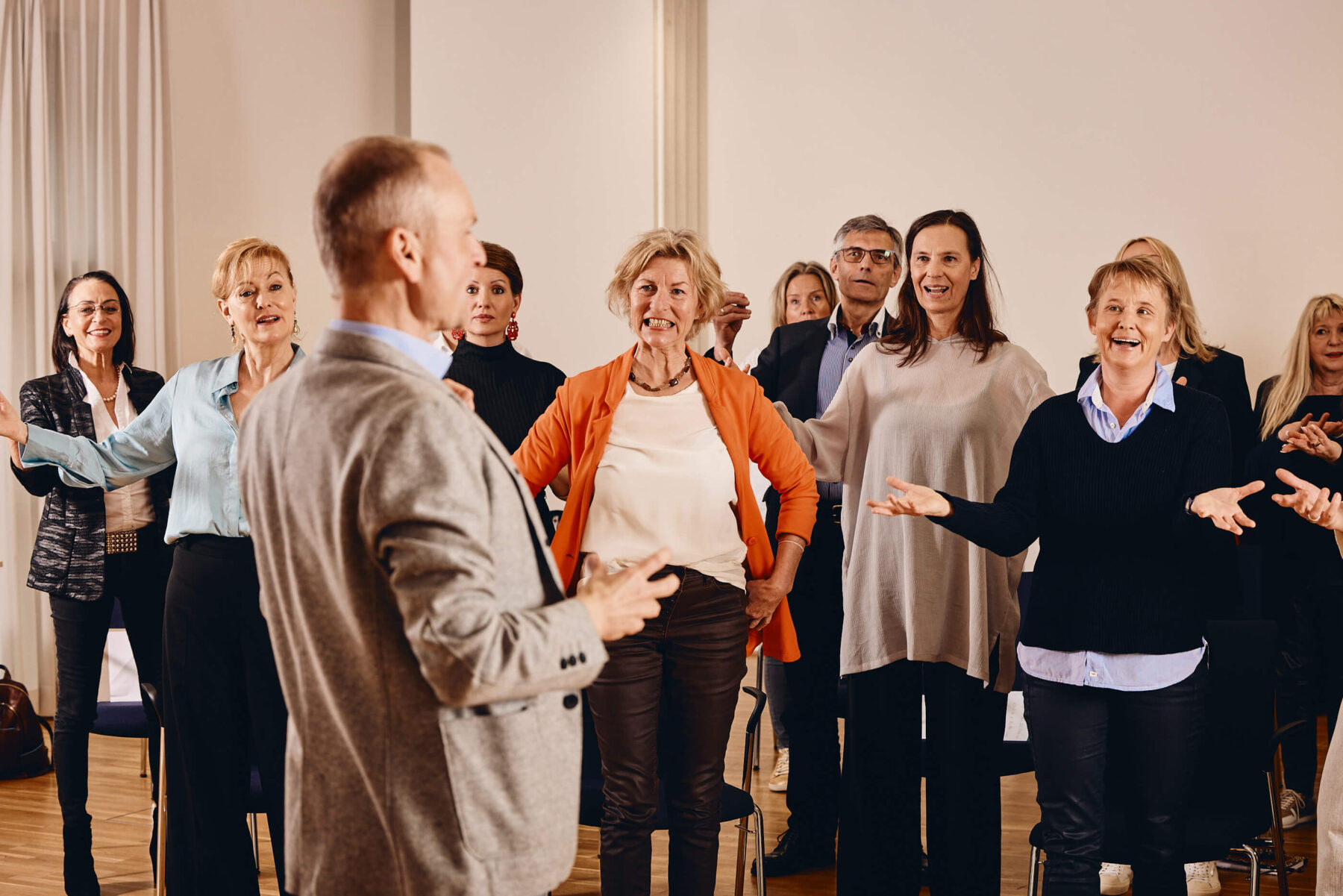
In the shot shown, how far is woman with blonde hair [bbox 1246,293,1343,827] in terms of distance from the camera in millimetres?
3652

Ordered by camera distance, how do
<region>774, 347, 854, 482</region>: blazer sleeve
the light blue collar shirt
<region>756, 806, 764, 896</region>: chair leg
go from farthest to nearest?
1. <region>774, 347, 854, 482</region>: blazer sleeve
2. <region>756, 806, 764, 896</region>: chair leg
3. the light blue collar shirt

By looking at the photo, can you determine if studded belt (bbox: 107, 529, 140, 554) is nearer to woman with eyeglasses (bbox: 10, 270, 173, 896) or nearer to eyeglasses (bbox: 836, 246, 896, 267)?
woman with eyeglasses (bbox: 10, 270, 173, 896)

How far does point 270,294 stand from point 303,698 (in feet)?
5.09

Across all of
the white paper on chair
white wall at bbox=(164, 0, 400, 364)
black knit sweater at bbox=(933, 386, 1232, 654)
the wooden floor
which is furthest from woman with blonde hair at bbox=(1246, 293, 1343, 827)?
white wall at bbox=(164, 0, 400, 364)

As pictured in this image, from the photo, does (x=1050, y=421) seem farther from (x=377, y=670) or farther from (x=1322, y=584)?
(x=1322, y=584)

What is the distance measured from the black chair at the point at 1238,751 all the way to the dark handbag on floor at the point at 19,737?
3898 millimetres

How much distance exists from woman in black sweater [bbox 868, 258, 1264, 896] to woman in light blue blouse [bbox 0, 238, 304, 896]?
1.48 metres

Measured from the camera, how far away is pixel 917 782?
9.02ft

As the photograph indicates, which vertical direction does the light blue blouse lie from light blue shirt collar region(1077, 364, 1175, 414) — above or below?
below

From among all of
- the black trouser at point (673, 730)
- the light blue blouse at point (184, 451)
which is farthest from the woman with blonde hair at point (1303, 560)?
the light blue blouse at point (184, 451)

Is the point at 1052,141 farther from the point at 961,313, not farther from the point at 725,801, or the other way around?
the point at 725,801

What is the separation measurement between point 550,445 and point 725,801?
92 cm

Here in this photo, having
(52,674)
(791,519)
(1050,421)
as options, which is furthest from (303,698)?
(52,674)

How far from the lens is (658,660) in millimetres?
2367
